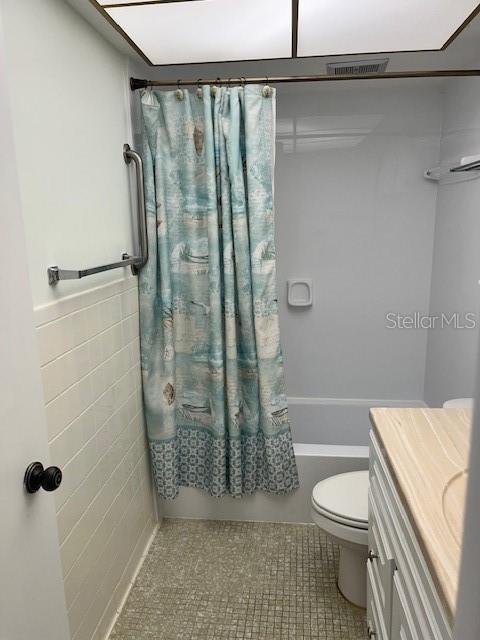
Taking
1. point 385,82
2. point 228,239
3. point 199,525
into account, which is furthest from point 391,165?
point 199,525

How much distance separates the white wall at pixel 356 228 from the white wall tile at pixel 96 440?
50.9 inches

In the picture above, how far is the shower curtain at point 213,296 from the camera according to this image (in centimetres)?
204

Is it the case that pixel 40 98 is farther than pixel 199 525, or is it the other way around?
pixel 199 525

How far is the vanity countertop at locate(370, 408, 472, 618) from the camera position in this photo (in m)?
0.88

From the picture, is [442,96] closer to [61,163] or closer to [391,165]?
[391,165]

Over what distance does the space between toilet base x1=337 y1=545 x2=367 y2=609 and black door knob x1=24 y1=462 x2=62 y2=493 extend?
4.18 ft

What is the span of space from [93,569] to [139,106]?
193cm

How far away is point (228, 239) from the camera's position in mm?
2078

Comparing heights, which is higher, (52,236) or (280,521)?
(52,236)

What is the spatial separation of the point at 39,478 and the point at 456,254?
2328mm

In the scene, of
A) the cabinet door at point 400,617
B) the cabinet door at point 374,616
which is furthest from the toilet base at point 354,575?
the cabinet door at point 400,617

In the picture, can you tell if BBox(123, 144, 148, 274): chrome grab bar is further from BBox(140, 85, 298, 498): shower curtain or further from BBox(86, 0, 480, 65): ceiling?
BBox(86, 0, 480, 65): ceiling

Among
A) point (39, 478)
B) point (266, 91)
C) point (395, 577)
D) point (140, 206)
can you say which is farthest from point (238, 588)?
point (266, 91)

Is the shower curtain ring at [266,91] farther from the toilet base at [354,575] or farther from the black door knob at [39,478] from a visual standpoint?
the toilet base at [354,575]
